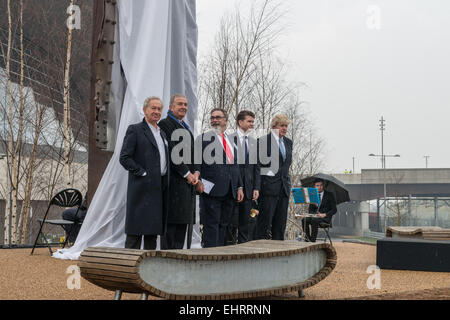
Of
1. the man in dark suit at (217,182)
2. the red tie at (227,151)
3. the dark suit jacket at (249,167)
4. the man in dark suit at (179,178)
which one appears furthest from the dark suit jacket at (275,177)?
the man in dark suit at (179,178)

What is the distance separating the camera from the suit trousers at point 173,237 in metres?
5.36

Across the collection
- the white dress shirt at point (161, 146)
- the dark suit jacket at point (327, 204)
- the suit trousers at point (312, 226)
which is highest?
the white dress shirt at point (161, 146)

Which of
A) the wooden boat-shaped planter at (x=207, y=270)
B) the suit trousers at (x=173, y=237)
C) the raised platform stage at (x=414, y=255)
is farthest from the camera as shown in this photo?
the raised platform stage at (x=414, y=255)

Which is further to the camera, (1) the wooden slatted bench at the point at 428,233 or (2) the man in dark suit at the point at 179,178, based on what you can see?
(1) the wooden slatted bench at the point at 428,233

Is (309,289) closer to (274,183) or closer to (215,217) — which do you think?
(215,217)

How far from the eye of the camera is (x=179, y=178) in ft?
17.5

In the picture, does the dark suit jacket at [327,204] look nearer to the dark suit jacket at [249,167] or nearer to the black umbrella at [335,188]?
the black umbrella at [335,188]

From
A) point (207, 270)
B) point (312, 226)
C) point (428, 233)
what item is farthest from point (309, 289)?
point (312, 226)

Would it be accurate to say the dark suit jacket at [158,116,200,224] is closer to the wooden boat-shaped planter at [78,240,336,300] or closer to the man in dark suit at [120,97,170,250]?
the man in dark suit at [120,97,170,250]

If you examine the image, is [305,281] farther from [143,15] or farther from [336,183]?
[336,183]

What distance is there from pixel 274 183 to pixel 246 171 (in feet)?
1.76

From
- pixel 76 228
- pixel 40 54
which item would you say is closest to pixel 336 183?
pixel 76 228
